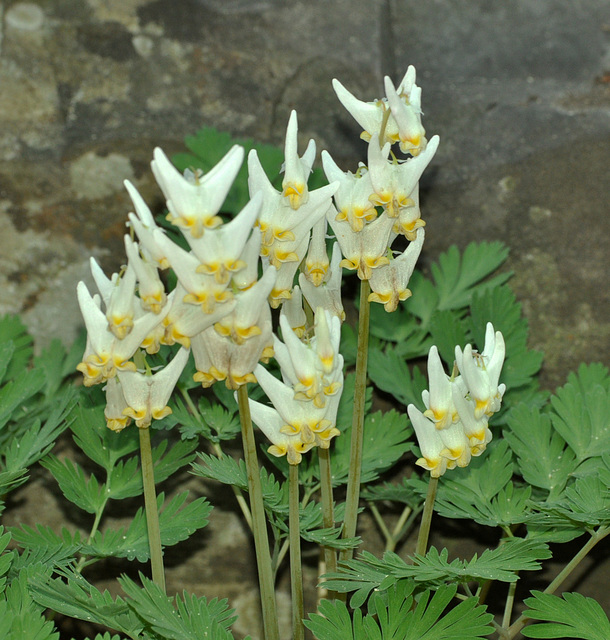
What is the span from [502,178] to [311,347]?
209cm

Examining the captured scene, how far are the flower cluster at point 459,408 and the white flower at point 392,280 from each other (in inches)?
7.4

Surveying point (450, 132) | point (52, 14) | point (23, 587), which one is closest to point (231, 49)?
point (52, 14)

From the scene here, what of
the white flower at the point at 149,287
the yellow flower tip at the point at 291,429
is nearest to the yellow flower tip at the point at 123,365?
the white flower at the point at 149,287

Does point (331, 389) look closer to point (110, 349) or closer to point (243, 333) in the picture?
point (243, 333)

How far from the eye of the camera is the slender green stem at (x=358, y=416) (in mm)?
1947

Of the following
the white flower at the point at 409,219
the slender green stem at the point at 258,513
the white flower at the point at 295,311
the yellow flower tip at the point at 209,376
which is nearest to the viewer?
the yellow flower tip at the point at 209,376

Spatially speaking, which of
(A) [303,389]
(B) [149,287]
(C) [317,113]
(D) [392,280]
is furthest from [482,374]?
(C) [317,113]

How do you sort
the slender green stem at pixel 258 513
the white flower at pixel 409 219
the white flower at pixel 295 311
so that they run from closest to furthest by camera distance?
1. the slender green stem at pixel 258 513
2. the white flower at pixel 409 219
3. the white flower at pixel 295 311

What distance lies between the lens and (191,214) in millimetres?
1536

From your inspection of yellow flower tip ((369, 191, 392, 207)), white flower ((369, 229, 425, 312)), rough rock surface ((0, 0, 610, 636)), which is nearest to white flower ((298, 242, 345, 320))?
white flower ((369, 229, 425, 312))

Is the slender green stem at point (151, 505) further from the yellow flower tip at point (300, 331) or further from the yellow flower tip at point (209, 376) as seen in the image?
the yellow flower tip at point (300, 331)

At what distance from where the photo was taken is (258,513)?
1875 mm

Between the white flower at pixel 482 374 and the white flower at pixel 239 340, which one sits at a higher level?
the white flower at pixel 239 340

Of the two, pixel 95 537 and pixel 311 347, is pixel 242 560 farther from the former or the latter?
pixel 311 347
